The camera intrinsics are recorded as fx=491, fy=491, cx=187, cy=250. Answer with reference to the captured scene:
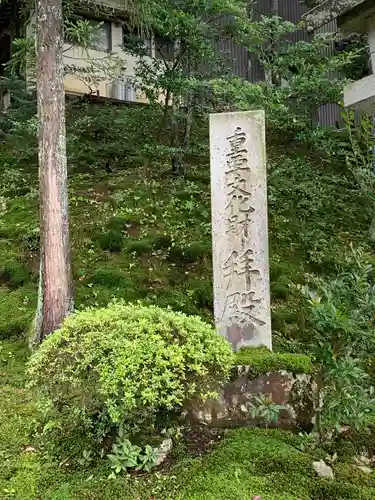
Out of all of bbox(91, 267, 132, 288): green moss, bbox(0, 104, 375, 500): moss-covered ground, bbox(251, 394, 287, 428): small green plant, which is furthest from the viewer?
bbox(91, 267, 132, 288): green moss

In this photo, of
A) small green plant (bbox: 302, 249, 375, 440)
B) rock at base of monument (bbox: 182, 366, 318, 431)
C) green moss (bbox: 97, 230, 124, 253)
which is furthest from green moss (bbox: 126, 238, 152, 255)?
small green plant (bbox: 302, 249, 375, 440)

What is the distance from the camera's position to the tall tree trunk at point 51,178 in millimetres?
5844

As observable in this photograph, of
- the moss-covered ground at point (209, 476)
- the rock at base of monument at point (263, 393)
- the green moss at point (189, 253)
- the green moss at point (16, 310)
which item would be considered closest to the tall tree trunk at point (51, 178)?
the green moss at point (16, 310)

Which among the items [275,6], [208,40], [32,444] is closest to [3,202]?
[208,40]

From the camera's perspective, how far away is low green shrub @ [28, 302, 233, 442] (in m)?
3.33

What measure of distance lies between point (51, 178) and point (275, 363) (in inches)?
136

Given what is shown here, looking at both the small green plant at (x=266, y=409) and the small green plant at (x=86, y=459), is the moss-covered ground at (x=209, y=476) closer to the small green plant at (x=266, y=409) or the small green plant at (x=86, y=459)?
the small green plant at (x=86, y=459)

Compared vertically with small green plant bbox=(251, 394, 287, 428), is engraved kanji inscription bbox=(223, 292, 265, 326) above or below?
above

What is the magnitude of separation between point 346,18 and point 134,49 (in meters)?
5.91

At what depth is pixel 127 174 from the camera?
36.9 feet

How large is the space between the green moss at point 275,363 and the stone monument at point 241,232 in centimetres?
35

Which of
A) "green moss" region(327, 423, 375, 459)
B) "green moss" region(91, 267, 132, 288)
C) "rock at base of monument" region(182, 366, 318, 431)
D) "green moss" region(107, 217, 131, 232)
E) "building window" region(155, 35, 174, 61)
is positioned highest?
"building window" region(155, 35, 174, 61)

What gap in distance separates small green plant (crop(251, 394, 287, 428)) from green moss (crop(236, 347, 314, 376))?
26cm

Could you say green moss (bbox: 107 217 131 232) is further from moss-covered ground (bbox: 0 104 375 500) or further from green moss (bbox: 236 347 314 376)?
green moss (bbox: 236 347 314 376)
